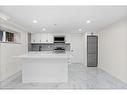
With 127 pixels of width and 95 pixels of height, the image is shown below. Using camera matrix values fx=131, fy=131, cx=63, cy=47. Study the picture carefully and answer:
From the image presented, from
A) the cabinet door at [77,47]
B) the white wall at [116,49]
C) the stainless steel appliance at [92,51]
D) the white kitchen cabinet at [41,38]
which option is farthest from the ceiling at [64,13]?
the cabinet door at [77,47]

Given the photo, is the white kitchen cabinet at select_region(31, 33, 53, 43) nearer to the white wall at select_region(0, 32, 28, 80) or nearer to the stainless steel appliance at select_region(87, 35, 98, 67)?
the white wall at select_region(0, 32, 28, 80)

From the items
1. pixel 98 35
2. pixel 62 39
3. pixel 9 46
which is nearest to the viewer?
pixel 9 46

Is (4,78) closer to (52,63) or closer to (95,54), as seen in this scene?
(52,63)

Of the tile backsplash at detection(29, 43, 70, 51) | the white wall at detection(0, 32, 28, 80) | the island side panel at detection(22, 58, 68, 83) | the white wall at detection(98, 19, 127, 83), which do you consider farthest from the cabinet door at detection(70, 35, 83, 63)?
the island side panel at detection(22, 58, 68, 83)

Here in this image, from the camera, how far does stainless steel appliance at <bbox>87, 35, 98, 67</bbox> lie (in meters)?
7.60

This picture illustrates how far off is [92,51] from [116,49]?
9.27ft

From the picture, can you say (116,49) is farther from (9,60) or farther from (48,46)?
(48,46)

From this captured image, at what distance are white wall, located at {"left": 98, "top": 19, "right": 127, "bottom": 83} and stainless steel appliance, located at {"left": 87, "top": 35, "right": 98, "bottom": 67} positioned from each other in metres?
1.34
